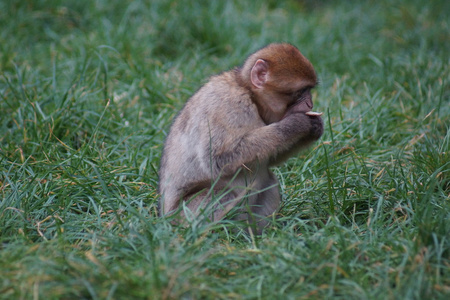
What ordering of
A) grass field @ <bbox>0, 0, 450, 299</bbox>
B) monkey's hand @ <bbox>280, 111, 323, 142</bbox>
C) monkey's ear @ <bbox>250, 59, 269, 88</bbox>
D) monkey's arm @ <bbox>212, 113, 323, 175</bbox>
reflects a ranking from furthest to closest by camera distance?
monkey's ear @ <bbox>250, 59, 269, 88</bbox> → monkey's hand @ <bbox>280, 111, 323, 142</bbox> → monkey's arm @ <bbox>212, 113, 323, 175</bbox> → grass field @ <bbox>0, 0, 450, 299</bbox>

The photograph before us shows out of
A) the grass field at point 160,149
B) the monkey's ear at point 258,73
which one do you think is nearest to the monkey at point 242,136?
the monkey's ear at point 258,73

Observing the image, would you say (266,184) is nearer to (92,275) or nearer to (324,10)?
(92,275)

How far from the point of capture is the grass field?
309 centimetres

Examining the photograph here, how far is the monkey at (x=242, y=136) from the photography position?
4035 mm

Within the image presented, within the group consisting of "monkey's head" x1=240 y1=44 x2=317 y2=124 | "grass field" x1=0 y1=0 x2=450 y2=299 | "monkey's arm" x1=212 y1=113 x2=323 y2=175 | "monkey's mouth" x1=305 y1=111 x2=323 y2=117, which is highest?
"monkey's head" x1=240 y1=44 x2=317 y2=124

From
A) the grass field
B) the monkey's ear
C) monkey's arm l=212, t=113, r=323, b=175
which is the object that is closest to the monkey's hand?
monkey's arm l=212, t=113, r=323, b=175

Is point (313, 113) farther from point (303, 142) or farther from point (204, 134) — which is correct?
point (204, 134)

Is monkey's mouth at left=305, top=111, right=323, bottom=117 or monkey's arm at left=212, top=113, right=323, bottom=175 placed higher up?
monkey's mouth at left=305, top=111, right=323, bottom=117

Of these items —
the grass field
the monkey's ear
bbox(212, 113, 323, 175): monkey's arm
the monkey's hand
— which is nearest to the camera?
the grass field

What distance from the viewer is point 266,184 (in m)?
4.36

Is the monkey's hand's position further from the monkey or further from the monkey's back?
the monkey's back

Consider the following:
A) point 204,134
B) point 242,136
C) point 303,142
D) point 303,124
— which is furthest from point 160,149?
point 303,124

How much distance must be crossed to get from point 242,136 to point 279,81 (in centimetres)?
53

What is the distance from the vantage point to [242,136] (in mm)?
4059
